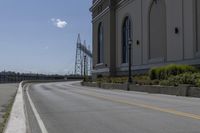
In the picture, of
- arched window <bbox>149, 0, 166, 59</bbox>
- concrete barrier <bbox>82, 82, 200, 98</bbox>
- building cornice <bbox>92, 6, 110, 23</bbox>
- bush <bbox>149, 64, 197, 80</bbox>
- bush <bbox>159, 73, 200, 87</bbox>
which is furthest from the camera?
building cornice <bbox>92, 6, 110, 23</bbox>

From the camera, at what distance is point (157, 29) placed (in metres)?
59.2

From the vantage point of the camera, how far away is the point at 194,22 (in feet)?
156

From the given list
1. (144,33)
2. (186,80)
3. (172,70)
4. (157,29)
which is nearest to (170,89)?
(186,80)

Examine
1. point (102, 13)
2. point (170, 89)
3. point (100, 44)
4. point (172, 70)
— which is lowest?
point (170, 89)

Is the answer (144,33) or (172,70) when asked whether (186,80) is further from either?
(144,33)

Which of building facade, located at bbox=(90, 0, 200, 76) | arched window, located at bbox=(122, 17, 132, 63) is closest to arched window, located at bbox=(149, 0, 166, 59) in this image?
building facade, located at bbox=(90, 0, 200, 76)

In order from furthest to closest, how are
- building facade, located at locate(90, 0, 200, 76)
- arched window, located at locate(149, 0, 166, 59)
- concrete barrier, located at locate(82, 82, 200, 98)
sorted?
arched window, located at locate(149, 0, 166, 59)
building facade, located at locate(90, 0, 200, 76)
concrete barrier, located at locate(82, 82, 200, 98)

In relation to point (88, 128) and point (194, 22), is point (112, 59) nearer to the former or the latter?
point (194, 22)

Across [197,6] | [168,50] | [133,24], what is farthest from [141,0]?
[197,6]

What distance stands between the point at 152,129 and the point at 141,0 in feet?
179

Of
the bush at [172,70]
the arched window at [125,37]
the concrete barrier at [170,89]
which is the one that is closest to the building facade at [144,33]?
the arched window at [125,37]

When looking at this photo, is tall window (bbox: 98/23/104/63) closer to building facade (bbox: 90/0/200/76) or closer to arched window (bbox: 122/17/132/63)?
building facade (bbox: 90/0/200/76)

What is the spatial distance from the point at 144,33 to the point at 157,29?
15.7 ft

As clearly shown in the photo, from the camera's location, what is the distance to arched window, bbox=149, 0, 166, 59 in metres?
57.1
